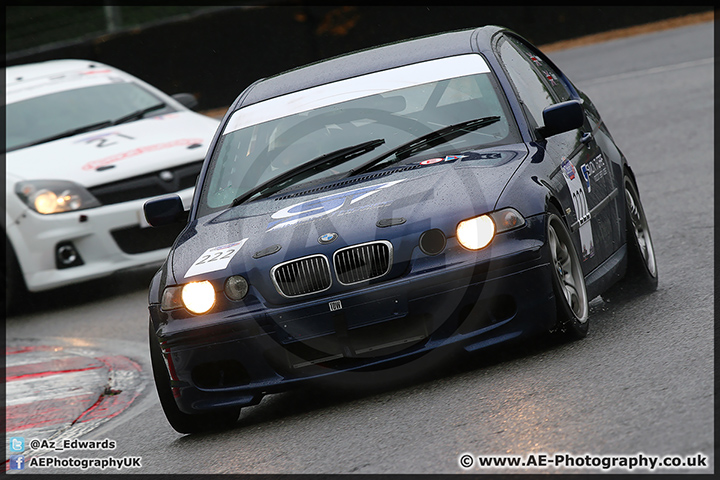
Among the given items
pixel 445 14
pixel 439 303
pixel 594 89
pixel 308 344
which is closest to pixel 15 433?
pixel 308 344

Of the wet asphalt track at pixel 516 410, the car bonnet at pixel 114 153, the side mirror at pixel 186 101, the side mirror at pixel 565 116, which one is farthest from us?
the side mirror at pixel 186 101

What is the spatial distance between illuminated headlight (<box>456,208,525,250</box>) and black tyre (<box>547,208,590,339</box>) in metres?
0.18

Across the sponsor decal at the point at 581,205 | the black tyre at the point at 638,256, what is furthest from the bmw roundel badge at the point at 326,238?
the black tyre at the point at 638,256

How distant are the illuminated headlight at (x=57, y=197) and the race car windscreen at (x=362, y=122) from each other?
11.1 ft

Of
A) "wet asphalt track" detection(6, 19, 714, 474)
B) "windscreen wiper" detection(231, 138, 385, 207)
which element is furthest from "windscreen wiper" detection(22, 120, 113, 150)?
"windscreen wiper" detection(231, 138, 385, 207)

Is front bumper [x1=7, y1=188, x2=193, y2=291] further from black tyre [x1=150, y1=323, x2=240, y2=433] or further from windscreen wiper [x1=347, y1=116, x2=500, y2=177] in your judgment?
black tyre [x1=150, y1=323, x2=240, y2=433]

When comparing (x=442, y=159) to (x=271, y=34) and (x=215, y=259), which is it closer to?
(x=215, y=259)

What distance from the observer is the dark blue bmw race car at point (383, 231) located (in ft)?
17.0

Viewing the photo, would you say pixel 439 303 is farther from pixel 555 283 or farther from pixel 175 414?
pixel 175 414

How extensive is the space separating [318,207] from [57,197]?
4726 millimetres

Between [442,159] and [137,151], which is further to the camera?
[137,151]

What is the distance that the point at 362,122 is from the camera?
6340 mm

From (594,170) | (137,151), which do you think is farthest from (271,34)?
(594,170)

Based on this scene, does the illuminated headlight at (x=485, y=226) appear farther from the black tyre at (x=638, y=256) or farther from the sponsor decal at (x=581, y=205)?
the black tyre at (x=638, y=256)
